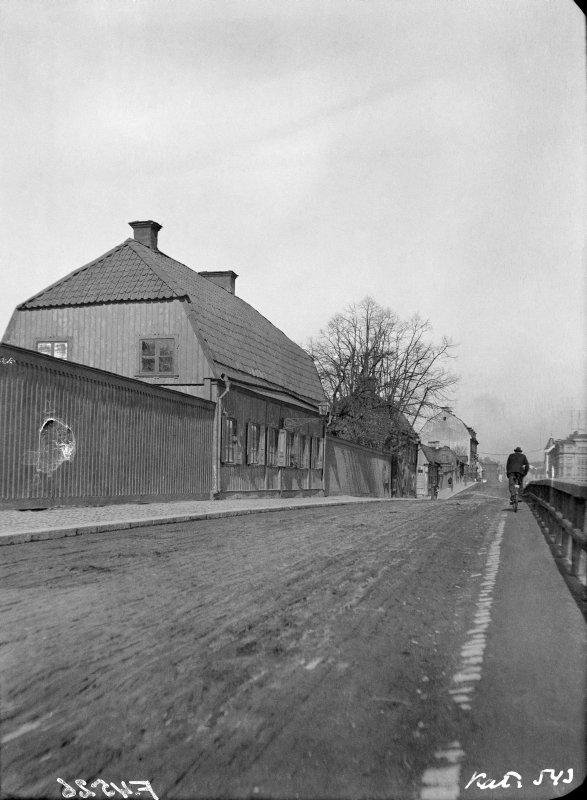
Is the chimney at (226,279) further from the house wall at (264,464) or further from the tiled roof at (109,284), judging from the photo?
the tiled roof at (109,284)

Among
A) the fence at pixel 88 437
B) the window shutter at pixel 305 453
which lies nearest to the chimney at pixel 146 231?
the fence at pixel 88 437

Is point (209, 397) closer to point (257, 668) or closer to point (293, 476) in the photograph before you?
point (293, 476)

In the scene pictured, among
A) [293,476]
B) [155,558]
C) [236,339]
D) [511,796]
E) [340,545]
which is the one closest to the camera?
[511,796]

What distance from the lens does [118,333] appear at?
26.9m

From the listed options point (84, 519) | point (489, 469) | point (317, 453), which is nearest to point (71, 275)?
point (317, 453)

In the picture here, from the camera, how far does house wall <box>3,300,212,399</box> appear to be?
25.9 meters

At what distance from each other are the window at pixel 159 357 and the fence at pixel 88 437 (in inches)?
114

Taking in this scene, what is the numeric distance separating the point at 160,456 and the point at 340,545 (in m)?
10.8

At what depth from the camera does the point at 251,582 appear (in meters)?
7.75

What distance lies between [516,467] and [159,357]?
11352 millimetres

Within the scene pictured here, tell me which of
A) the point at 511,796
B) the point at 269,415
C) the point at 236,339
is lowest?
the point at 511,796

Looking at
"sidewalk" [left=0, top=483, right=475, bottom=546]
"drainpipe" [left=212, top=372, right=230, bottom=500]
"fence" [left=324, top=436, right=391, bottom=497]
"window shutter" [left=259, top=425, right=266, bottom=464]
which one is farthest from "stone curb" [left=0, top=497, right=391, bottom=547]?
"fence" [left=324, top=436, right=391, bottom=497]

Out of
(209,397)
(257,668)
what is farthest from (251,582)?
→ (209,397)

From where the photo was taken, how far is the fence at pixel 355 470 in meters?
38.3
